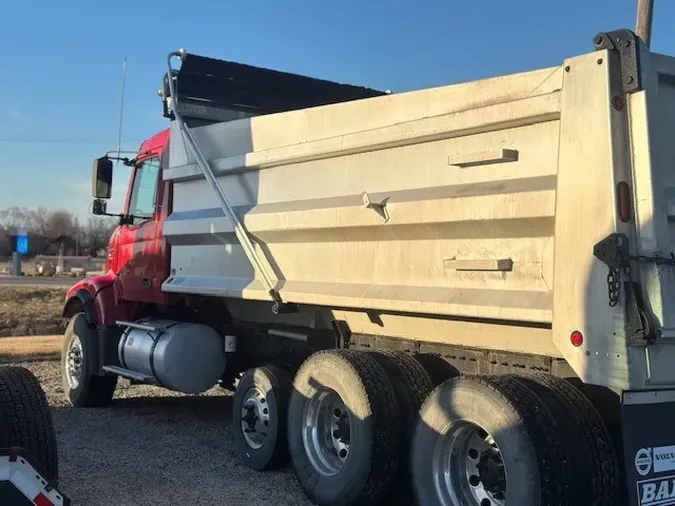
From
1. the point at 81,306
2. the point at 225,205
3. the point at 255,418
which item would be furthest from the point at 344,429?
the point at 81,306

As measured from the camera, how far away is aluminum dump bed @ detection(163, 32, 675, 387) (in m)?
3.56

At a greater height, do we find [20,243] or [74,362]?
[20,243]

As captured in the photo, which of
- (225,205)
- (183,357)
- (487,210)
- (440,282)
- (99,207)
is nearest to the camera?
(487,210)

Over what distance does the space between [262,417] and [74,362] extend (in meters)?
3.60

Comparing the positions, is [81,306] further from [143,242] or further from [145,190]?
[145,190]

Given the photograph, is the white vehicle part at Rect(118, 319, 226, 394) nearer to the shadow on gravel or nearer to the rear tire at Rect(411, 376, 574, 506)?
the shadow on gravel

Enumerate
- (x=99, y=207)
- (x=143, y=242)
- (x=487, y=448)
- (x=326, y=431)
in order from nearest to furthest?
(x=487, y=448)
(x=326, y=431)
(x=143, y=242)
(x=99, y=207)

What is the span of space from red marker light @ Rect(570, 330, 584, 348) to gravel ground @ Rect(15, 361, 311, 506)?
7.93ft

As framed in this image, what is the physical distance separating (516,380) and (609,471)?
63 centimetres

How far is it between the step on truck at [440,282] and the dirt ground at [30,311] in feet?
35.5

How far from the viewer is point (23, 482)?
3387 mm

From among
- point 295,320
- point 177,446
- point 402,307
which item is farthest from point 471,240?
point 177,446

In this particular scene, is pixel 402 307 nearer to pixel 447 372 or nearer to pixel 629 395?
pixel 447 372

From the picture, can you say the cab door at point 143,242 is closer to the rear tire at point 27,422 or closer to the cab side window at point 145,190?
the cab side window at point 145,190
